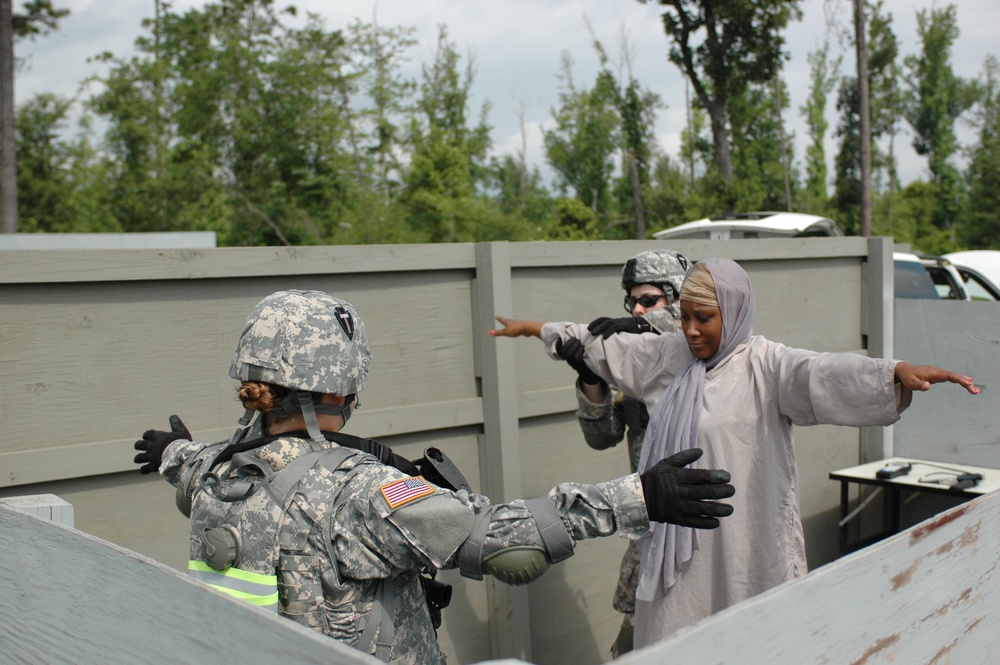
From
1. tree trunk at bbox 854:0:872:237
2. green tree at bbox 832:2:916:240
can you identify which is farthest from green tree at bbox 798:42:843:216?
tree trunk at bbox 854:0:872:237

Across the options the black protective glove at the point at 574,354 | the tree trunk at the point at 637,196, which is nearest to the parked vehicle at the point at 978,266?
the black protective glove at the point at 574,354

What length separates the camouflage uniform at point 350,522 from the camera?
1.81 meters

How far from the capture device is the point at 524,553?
5.89 ft

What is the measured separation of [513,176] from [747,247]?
41346mm

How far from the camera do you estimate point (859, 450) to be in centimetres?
539

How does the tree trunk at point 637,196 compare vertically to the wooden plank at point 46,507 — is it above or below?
above

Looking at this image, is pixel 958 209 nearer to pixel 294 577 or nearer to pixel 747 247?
pixel 747 247

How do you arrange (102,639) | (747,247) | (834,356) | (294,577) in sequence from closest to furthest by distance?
(102,639) < (294,577) < (834,356) < (747,247)

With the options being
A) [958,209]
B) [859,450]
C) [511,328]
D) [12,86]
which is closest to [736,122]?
[958,209]

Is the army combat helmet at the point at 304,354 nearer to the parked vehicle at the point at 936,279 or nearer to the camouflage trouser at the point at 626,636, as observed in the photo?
the camouflage trouser at the point at 626,636

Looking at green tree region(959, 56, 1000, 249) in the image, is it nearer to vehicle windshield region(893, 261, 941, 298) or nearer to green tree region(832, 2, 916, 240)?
green tree region(832, 2, 916, 240)

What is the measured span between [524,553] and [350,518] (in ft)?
1.14

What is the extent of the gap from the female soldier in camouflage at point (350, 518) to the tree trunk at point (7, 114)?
17262 mm

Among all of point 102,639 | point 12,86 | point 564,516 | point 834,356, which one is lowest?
point 102,639
